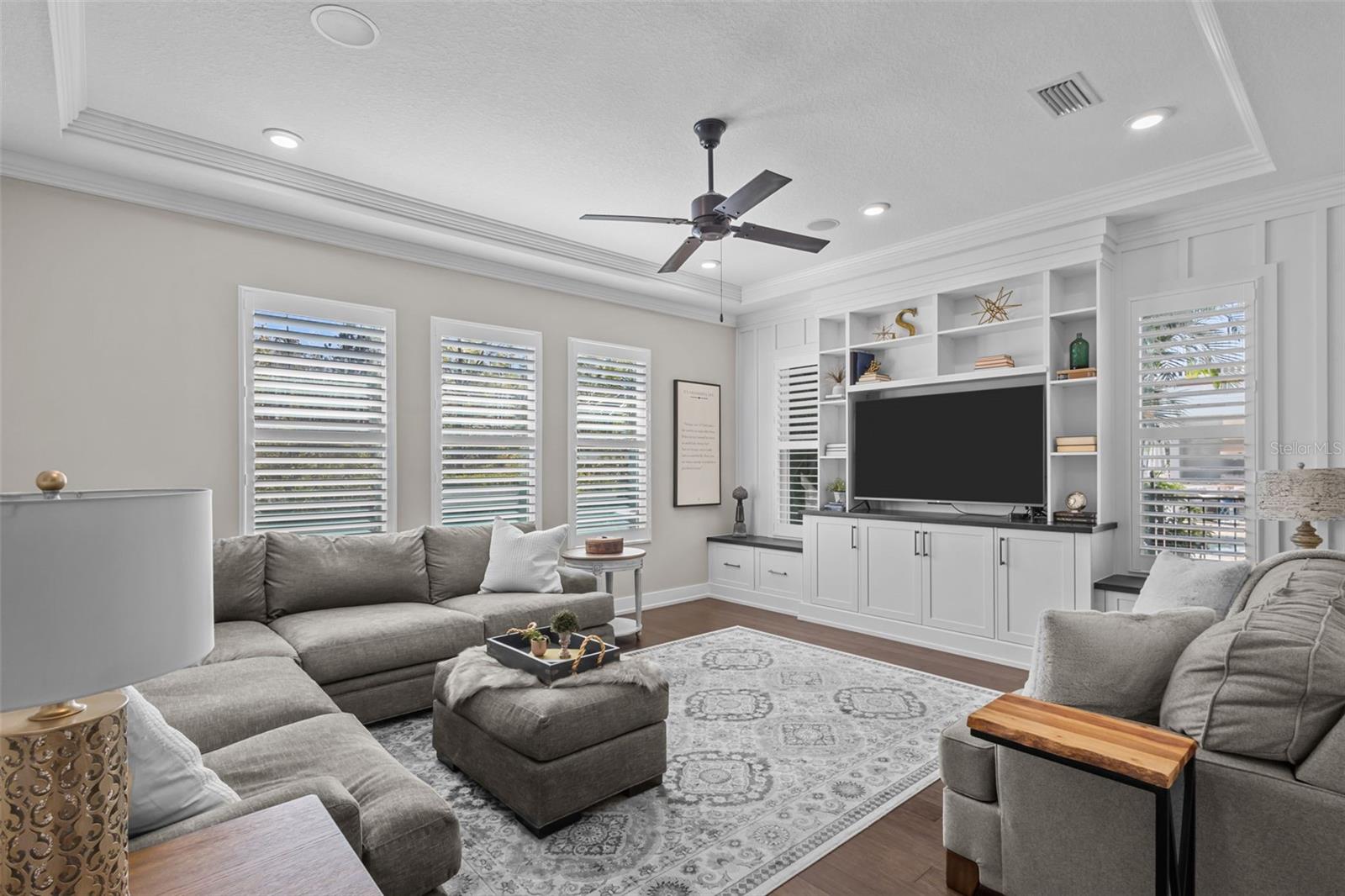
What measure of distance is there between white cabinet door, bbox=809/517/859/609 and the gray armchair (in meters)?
3.22

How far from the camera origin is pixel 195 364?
373 cm

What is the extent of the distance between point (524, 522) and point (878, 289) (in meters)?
3.32

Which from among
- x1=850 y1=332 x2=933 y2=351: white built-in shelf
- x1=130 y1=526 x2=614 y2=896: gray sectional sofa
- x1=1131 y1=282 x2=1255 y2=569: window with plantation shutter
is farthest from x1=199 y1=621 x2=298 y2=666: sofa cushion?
x1=1131 y1=282 x2=1255 y2=569: window with plantation shutter

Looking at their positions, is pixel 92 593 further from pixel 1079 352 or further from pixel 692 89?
pixel 1079 352

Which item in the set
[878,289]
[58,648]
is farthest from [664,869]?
[878,289]

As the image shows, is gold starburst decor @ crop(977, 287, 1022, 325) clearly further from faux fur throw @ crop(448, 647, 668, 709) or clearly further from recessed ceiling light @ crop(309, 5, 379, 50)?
recessed ceiling light @ crop(309, 5, 379, 50)

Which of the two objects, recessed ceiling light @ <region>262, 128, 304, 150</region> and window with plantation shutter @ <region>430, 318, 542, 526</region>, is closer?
recessed ceiling light @ <region>262, 128, 304, 150</region>

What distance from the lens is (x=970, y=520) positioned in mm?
4656

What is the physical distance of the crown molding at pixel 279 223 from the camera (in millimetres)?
3309

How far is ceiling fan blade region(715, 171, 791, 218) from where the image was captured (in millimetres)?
2752

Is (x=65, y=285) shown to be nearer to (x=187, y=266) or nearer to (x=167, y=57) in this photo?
(x=187, y=266)

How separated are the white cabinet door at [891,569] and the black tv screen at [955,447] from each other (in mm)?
363

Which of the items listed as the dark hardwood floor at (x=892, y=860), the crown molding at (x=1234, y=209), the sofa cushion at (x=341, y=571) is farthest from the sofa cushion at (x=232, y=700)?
the crown molding at (x=1234, y=209)

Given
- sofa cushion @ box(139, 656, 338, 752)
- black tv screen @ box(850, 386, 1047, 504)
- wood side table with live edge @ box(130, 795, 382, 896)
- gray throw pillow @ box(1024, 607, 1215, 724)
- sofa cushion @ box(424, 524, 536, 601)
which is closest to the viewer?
wood side table with live edge @ box(130, 795, 382, 896)
